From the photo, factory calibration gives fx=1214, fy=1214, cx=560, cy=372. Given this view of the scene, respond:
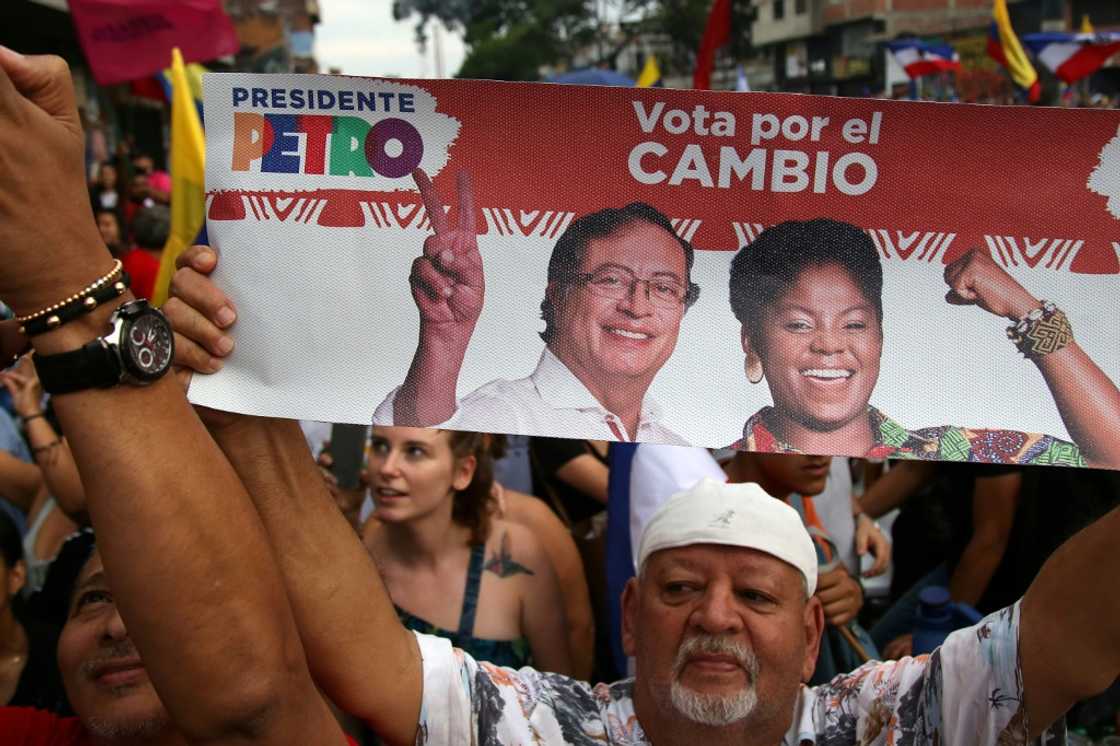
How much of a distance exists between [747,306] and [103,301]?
856 millimetres

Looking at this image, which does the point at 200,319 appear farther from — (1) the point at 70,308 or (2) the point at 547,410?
(2) the point at 547,410

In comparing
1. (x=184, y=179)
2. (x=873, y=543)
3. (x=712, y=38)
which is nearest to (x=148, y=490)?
(x=873, y=543)

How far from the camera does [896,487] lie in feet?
15.2

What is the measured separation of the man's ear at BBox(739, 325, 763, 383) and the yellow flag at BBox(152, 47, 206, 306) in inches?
114

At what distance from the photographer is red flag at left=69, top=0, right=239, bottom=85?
6.74 m

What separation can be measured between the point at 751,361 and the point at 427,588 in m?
1.98

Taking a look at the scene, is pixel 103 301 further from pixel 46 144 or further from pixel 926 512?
pixel 926 512

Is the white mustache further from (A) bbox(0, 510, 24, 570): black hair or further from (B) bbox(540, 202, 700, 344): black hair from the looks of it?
(A) bbox(0, 510, 24, 570): black hair

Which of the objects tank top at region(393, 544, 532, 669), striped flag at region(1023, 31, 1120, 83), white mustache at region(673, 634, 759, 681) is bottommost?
tank top at region(393, 544, 532, 669)

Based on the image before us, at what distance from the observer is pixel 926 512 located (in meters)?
4.41

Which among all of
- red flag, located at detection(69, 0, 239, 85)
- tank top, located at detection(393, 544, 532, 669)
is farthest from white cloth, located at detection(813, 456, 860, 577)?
red flag, located at detection(69, 0, 239, 85)

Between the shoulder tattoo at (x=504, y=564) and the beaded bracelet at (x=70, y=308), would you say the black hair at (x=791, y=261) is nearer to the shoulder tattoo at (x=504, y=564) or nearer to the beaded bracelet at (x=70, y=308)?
the beaded bracelet at (x=70, y=308)

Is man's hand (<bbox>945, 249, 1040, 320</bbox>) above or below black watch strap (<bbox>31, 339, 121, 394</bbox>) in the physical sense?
above

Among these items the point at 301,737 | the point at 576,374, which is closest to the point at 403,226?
the point at 576,374
